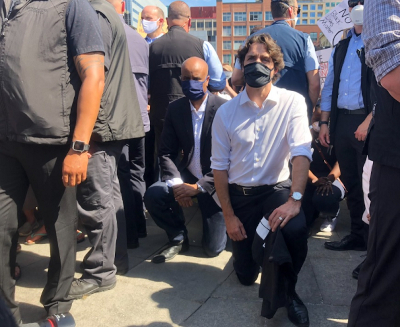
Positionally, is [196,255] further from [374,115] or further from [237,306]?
[374,115]

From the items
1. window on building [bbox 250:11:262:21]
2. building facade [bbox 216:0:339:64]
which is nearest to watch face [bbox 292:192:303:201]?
building facade [bbox 216:0:339:64]

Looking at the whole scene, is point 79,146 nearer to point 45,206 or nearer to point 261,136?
point 45,206

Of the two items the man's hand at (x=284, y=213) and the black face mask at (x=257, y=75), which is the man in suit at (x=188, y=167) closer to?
the black face mask at (x=257, y=75)

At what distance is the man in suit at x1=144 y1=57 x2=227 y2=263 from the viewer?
357cm

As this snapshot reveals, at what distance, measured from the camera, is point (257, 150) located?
9.51ft

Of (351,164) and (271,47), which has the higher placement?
(271,47)

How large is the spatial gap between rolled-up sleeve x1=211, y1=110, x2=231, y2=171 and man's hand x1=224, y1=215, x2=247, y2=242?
1.18ft

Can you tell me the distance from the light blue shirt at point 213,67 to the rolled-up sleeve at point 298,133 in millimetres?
1597

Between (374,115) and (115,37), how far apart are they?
1.83 metres

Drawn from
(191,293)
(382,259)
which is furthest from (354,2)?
(191,293)

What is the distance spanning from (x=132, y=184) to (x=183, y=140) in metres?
0.72

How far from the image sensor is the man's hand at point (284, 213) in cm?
256

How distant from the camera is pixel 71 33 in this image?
93.7 inches

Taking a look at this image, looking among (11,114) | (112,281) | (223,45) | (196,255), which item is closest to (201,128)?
(196,255)
